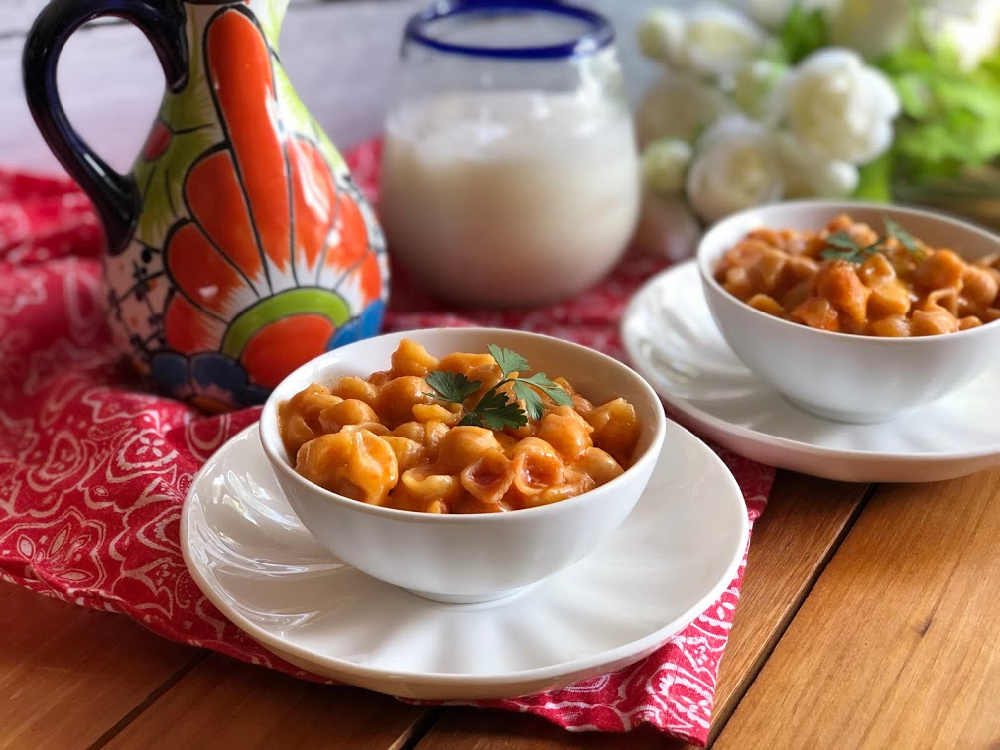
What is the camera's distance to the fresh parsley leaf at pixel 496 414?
869 mm

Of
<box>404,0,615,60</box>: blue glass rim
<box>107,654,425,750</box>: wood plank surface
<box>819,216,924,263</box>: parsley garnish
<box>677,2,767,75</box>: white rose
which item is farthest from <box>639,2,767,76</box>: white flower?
<box>107,654,425,750</box>: wood plank surface

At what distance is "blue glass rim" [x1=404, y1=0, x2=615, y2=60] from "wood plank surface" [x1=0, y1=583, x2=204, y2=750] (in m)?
0.85

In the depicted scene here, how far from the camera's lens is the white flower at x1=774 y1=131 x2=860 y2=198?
1.68 meters

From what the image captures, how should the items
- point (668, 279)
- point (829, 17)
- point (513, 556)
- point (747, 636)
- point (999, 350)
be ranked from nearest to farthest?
point (513, 556) → point (747, 636) → point (999, 350) → point (668, 279) → point (829, 17)

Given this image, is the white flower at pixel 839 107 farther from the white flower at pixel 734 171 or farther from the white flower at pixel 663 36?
the white flower at pixel 663 36

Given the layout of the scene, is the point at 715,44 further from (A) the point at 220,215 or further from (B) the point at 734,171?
(A) the point at 220,215

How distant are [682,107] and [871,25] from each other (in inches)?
12.7

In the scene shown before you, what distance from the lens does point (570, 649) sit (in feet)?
2.71

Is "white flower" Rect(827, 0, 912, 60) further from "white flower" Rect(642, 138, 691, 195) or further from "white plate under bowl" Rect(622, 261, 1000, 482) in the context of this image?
"white plate under bowl" Rect(622, 261, 1000, 482)

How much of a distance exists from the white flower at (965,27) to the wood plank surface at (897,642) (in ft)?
3.53

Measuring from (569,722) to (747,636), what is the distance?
0.20 metres

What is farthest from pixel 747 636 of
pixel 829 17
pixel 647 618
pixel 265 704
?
pixel 829 17

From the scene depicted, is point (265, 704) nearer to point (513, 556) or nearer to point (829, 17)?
point (513, 556)

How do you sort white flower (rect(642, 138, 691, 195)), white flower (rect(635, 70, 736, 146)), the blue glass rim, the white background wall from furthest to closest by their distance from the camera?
1. white flower (rect(635, 70, 736, 146))
2. white flower (rect(642, 138, 691, 195))
3. the white background wall
4. the blue glass rim
